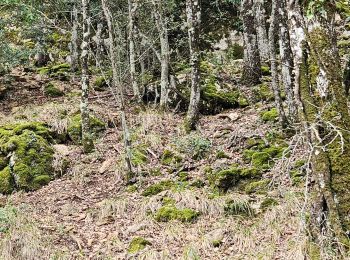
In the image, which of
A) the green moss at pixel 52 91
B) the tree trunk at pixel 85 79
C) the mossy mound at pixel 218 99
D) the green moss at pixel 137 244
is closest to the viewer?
the green moss at pixel 137 244

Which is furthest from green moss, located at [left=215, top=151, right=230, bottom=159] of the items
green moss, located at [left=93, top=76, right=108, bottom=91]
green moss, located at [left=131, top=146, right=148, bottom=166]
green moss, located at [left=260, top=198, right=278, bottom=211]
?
green moss, located at [left=93, top=76, right=108, bottom=91]

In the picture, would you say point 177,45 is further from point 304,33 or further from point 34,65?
point 304,33

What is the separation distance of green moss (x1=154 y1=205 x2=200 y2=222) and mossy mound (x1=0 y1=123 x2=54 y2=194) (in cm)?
336

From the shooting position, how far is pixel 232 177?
25.9 feet

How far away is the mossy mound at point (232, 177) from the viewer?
7.82 meters

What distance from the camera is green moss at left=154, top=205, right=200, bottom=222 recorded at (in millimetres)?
7105

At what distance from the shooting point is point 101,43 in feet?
55.5

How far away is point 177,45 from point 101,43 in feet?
10.8

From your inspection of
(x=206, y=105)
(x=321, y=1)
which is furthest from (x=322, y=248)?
(x=206, y=105)

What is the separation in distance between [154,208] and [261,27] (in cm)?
987

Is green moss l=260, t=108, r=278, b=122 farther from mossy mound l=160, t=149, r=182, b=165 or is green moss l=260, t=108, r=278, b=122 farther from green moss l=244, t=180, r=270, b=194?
green moss l=244, t=180, r=270, b=194

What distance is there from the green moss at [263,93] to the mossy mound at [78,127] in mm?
4885

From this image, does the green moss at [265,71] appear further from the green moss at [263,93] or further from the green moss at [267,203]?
the green moss at [267,203]

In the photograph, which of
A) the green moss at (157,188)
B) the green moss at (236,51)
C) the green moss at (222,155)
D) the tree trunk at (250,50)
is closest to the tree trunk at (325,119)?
the green moss at (157,188)
